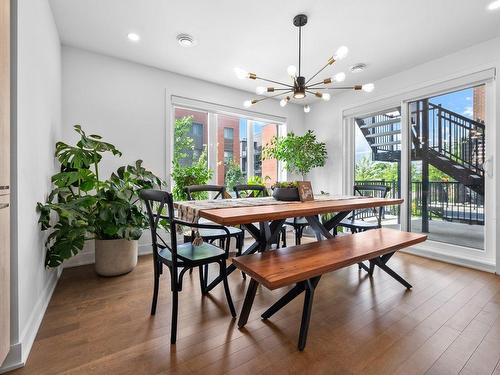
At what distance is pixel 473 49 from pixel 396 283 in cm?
274

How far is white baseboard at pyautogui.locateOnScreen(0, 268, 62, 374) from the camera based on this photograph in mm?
1287

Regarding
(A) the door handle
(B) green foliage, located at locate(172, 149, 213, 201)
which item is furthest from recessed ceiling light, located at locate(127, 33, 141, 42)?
(A) the door handle

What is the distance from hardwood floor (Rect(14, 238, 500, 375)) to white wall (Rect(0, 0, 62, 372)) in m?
0.16

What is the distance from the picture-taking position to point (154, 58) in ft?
10.2

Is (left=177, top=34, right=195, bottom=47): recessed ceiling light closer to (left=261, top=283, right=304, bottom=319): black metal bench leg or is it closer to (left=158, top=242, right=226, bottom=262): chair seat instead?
(left=158, top=242, right=226, bottom=262): chair seat

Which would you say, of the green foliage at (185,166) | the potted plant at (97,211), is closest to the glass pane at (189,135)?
the green foliage at (185,166)

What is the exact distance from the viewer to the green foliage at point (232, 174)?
4.30 meters

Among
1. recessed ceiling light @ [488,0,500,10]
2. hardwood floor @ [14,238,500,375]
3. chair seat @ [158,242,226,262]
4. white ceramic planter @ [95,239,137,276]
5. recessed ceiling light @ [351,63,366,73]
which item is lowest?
hardwood floor @ [14,238,500,375]

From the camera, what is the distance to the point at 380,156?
3926 millimetres

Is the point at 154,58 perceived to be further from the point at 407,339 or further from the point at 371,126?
the point at 407,339

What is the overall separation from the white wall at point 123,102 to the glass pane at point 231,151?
615mm

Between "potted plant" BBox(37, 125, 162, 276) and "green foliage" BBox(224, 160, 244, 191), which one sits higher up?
"green foliage" BBox(224, 160, 244, 191)

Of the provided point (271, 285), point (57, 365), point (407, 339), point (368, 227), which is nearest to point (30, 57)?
point (57, 365)

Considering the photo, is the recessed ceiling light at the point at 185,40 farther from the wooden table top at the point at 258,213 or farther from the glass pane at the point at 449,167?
the glass pane at the point at 449,167
